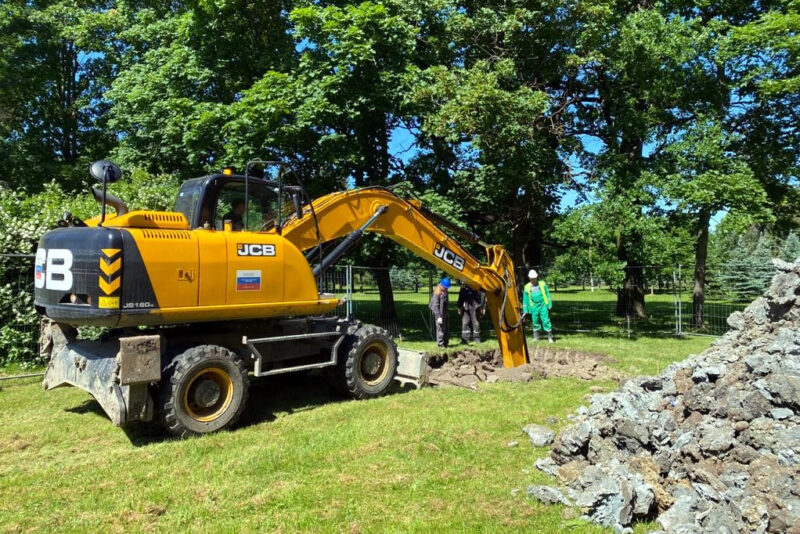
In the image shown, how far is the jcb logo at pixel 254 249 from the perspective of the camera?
634 cm

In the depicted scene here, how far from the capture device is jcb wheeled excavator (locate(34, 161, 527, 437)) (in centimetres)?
560

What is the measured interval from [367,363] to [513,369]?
294 cm

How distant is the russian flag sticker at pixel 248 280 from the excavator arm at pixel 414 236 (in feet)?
2.33

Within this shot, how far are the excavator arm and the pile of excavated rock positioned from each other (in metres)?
3.68

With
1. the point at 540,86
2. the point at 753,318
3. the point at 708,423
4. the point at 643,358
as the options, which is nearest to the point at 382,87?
the point at 540,86

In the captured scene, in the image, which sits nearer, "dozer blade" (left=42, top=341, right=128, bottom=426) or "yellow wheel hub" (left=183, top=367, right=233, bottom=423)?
"dozer blade" (left=42, top=341, right=128, bottom=426)

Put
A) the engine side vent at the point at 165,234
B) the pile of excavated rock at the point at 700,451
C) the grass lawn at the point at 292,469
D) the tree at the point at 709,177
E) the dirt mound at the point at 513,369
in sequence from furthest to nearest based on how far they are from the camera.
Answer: the tree at the point at 709,177 → the dirt mound at the point at 513,369 → the engine side vent at the point at 165,234 → the grass lawn at the point at 292,469 → the pile of excavated rock at the point at 700,451

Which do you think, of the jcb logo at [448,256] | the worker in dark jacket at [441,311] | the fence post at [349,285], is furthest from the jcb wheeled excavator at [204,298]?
the worker in dark jacket at [441,311]

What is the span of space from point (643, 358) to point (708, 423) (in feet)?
23.7

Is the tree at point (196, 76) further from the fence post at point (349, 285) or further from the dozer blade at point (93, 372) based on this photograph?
the dozer blade at point (93, 372)

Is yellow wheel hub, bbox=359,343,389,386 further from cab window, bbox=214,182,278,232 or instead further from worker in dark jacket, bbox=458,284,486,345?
worker in dark jacket, bbox=458,284,486,345

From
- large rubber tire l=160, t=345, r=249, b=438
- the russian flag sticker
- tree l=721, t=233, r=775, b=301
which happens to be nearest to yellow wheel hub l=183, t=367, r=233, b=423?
large rubber tire l=160, t=345, r=249, b=438

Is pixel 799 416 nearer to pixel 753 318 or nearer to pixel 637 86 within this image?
pixel 753 318

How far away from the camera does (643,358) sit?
37.7 feet
